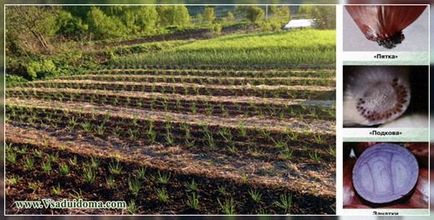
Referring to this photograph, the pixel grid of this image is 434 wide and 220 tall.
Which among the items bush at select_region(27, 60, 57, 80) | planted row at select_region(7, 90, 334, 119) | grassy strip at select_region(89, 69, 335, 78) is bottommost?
planted row at select_region(7, 90, 334, 119)

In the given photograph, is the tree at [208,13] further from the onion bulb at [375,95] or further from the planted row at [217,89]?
the onion bulb at [375,95]

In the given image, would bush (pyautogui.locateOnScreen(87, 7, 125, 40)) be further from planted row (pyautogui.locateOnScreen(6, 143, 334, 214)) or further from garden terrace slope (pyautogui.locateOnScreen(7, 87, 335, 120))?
planted row (pyautogui.locateOnScreen(6, 143, 334, 214))

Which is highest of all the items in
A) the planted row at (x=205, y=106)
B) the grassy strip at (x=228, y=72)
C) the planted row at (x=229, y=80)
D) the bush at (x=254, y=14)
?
the bush at (x=254, y=14)

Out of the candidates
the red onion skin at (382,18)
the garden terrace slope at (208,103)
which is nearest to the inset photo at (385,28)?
the red onion skin at (382,18)

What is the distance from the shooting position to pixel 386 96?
3.61m

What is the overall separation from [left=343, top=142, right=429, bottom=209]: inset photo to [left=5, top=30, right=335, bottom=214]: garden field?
118mm

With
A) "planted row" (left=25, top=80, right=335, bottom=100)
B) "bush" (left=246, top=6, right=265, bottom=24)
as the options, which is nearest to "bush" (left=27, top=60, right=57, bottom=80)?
"planted row" (left=25, top=80, right=335, bottom=100)

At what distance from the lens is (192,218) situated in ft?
11.8

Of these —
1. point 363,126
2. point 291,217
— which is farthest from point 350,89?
point 291,217

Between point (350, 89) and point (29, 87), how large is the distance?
5.62 feet

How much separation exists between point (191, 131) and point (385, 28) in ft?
3.87

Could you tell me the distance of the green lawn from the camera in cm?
359

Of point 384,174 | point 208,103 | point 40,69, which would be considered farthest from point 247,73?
point 40,69

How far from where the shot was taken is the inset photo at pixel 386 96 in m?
3.59
